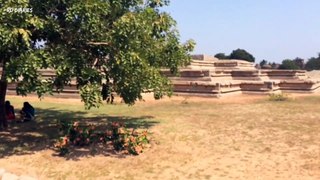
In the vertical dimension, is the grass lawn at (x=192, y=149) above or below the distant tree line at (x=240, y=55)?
below

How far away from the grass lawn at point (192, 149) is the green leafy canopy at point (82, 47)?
1584 millimetres

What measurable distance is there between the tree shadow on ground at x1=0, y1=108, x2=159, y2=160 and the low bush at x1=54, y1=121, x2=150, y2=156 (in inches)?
9.0

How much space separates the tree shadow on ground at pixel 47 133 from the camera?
34.7 ft

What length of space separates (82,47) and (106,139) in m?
2.71

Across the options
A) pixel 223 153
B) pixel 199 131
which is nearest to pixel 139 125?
pixel 199 131

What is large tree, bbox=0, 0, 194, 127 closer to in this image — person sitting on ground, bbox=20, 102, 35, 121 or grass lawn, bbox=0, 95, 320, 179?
grass lawn, bbox=0, 95, 320, 179

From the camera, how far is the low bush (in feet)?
34.0

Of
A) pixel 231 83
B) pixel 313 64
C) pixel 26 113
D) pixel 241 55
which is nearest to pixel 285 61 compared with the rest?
pixel 241 55

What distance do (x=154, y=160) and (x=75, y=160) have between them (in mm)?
2059

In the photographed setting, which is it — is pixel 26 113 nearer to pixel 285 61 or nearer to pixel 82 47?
pixel 82 47

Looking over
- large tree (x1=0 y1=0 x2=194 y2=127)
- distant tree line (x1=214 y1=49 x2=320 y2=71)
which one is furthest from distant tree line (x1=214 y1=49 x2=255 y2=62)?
large tree (x1=0 y1=0 x2=194 y2=127)

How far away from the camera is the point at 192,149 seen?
10.5 meters

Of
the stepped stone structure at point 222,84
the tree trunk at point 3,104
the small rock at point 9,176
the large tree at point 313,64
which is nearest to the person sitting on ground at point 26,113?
the tree trunk at point 3,104

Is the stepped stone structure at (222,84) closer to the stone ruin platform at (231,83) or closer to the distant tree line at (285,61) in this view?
the stone ruin platform at (231,83)
